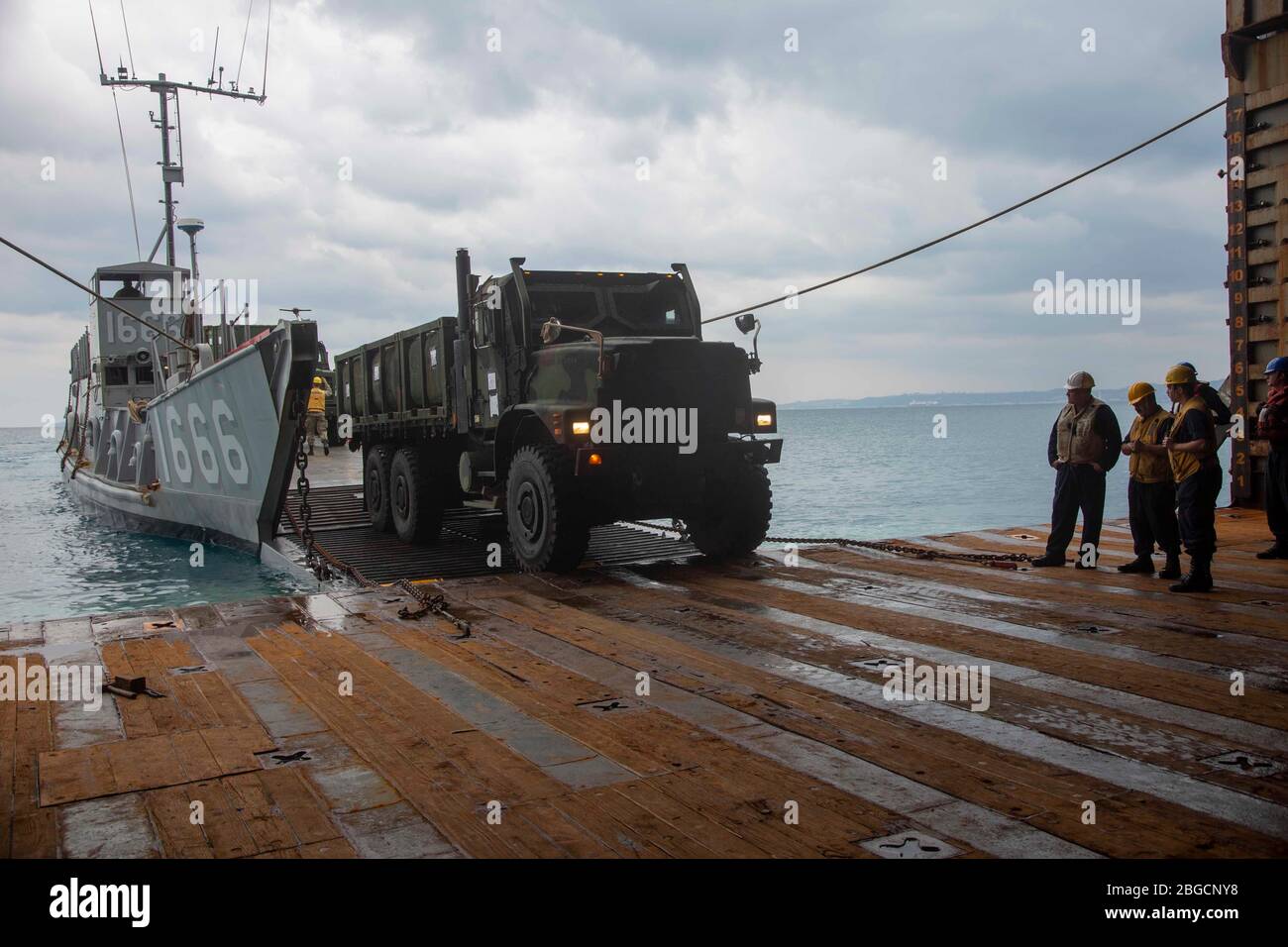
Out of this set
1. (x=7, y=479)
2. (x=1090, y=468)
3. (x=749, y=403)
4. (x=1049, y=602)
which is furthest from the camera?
(x=7, y=479)

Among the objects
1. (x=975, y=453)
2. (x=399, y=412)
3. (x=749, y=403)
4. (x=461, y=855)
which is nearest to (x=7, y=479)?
(x=399, y=412)

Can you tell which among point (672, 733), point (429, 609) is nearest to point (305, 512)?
point (429, 609)

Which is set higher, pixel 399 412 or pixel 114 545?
pixel 399 412

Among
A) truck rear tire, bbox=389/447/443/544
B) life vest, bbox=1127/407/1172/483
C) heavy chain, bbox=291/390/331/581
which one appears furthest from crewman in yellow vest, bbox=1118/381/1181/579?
truck rear tire, bbox=389/447/443/544

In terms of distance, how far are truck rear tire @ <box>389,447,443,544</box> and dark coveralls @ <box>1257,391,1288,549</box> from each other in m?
8.16

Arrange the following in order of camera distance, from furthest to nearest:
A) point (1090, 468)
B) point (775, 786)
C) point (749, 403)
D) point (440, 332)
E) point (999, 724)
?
point (440, 332)
point (749, 403)
point (1090, 468)
point (999, 724)
point (775, 786)

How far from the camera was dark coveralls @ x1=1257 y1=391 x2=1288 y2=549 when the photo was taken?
25.2 feet

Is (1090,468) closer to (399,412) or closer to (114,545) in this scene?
(399,412)

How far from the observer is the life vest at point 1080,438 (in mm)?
7930

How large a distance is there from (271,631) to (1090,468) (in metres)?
6.07

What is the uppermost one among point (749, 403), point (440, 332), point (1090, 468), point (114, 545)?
point (440, 332)

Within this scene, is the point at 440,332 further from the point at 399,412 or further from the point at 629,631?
the point at 629,631

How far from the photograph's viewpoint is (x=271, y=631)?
6.38 meters
